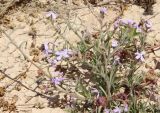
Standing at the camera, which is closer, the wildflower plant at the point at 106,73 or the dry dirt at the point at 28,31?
the wildflower plant at the point at 106,73

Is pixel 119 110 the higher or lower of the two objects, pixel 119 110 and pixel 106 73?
the lower

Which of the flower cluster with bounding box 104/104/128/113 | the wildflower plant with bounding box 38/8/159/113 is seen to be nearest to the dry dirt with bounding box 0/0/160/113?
the wildflower plant with bounding box 38/8/159/113

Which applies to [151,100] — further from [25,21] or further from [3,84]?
[25,21]

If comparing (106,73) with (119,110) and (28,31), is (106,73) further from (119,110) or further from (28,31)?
(28,31)

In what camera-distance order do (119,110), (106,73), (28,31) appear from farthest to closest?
1. (28,31)
2. (106,73)
3. (119,110)

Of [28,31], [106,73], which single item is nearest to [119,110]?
[106,73]

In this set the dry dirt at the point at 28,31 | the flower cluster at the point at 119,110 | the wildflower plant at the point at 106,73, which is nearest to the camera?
the flower cluster at the point at 119,110

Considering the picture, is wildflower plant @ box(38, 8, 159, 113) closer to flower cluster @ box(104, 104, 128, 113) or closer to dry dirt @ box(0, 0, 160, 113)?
flower cluster @ box(104, 104, 128, 113)

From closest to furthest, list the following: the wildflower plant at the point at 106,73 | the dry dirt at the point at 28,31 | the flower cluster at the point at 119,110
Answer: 1. the flower cluster at the point at 119,110
2. the wildflower plant at the point at 106,73
3. the dry dirt at the point at 28,31

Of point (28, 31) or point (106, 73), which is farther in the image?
point (28, 31)

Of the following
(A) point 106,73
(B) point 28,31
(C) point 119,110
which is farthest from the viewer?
(B) point 28,31

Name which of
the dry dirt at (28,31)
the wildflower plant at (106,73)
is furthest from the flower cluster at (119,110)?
the dry dirt at (28,31)

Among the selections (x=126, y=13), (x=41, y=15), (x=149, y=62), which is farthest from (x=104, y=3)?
(x=149, y=62)

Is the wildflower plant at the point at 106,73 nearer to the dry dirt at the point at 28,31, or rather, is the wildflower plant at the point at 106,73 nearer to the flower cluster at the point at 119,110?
the flower cluster at the point at 119,110
